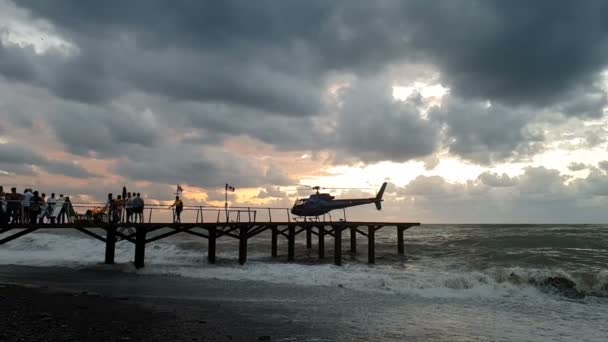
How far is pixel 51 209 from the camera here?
24.3 meters

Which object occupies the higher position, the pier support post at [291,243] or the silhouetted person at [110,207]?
the silhouetted person at [110,207]

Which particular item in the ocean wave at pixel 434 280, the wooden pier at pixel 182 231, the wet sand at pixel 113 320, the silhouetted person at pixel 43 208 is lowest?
the ocean wave at pixel 434 280

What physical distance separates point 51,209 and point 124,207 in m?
4.12

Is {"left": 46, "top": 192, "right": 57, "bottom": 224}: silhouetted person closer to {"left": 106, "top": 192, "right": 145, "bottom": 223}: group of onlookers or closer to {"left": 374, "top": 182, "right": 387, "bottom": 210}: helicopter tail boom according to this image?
{"left": 106, "top": 192, "right": 145, "bottom": 223}: group of onlookers

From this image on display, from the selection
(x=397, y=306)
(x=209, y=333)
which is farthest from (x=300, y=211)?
(x=209, y=333)

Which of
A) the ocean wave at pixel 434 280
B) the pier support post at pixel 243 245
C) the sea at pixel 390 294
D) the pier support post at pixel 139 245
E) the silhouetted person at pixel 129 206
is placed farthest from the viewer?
the pier support post at pixel 243 245

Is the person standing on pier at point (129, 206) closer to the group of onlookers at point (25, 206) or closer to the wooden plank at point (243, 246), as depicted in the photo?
the group of onlookers at point (25, 206)

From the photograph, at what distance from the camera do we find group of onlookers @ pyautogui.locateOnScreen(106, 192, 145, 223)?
87.1ft

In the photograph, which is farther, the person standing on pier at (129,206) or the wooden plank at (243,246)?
the wooden plank at (243,246)

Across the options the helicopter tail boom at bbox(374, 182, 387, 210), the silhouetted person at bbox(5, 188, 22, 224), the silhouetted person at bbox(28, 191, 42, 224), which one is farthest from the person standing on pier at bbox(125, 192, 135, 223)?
the helicopter tail boom at bbox(374, 182, 387, 210)

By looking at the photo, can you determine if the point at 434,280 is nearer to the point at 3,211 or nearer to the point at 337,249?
the point at 337,249

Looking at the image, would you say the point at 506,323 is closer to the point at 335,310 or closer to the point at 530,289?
the point at 335,310

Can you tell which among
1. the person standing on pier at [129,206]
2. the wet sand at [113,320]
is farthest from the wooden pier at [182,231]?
A: the wet sand at [113,320]

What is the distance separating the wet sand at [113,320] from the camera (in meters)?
9.44
